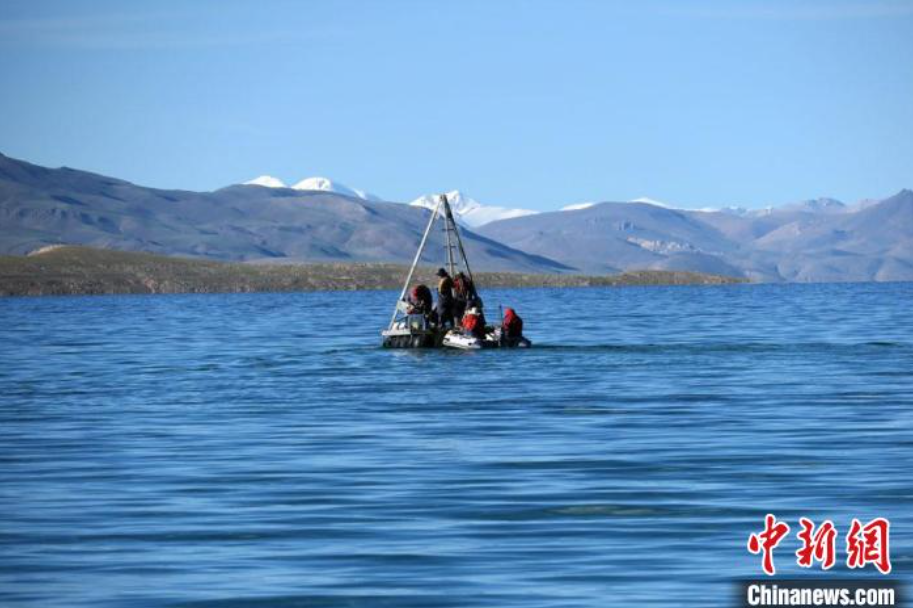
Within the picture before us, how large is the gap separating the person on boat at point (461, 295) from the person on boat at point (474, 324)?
115 centimetres

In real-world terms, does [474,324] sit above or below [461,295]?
below

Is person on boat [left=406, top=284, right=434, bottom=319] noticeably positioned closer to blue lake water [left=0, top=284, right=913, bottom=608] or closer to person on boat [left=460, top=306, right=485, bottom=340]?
person on boat [left=460, top=306, right=485, bottom=340]

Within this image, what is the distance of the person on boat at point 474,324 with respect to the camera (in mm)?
59969

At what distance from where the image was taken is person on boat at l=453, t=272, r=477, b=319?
61.6m

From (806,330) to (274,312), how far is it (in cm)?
6174

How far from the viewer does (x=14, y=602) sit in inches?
728

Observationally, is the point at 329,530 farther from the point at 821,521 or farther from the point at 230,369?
the point at 230,369

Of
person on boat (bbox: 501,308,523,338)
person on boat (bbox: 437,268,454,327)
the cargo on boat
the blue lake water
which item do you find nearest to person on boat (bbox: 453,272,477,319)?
the cargo on boat

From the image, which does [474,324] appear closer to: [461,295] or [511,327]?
[511,327]

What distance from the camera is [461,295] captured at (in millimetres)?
62344

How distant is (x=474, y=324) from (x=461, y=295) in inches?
105
